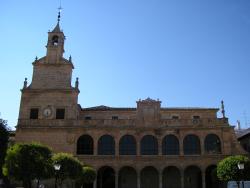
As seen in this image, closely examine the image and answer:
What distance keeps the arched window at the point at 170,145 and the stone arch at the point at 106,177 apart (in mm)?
8045

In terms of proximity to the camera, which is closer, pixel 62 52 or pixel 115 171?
pixel 115 171

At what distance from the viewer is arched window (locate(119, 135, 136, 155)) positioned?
157 feet

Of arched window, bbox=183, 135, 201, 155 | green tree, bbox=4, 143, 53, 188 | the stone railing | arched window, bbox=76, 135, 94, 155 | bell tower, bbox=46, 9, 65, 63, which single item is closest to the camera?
green tree, bbox=4, 143, 53, 188

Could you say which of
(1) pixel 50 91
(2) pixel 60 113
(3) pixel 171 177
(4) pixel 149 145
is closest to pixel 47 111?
(2) pixel 60 113

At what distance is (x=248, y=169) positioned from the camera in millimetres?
37000

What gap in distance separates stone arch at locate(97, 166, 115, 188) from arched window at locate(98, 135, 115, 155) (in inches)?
96.0

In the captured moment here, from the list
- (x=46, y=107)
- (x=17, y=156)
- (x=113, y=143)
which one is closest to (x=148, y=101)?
(x=113, y=143)

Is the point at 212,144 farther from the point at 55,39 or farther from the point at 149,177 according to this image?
the point at 55,39

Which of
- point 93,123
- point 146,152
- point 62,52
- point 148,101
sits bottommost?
point 146,152

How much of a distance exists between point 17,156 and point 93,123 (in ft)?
56.4

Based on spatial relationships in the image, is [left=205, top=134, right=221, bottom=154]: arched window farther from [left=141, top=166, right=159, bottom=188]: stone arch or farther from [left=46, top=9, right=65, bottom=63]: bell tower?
[left=46, top=9, right=65, bottom=63]: bell tower

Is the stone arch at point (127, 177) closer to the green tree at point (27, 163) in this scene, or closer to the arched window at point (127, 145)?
the arched window at point (127, 145)

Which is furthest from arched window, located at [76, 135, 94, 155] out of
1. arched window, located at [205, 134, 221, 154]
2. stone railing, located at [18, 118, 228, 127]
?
arched window, located at [205, 134, 221, 154]

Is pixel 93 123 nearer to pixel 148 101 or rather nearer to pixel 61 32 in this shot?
pixel 148 101
